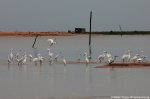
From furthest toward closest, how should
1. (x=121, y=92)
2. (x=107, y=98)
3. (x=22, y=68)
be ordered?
(x=22, y=68), (x=121, y=92), (x=107, y=98)

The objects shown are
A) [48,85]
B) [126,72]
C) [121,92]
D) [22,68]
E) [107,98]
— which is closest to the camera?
[107,98]

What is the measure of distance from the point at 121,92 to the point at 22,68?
29.6 feet

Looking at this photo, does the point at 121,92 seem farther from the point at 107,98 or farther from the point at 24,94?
the point at 24,94

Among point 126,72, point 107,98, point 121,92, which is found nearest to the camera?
point 107,98

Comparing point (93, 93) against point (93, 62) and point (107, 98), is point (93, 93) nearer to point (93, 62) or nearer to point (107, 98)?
point (107, 98)

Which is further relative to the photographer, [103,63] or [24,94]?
[103,63]

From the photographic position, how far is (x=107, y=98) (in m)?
17.6

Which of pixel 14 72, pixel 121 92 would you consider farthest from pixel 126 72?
pixel 121 92

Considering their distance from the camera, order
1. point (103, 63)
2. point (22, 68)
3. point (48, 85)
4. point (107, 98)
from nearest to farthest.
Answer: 1. point (107, 98)
2. point (48, 85)
3. point (22, 68)
4. point (103, 63)

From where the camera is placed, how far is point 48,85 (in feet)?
68.4

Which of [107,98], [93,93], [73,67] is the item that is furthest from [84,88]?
[73,67]

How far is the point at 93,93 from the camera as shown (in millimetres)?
18812

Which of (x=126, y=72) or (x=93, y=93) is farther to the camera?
(x=126, y=72)

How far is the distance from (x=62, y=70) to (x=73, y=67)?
1426 mm
